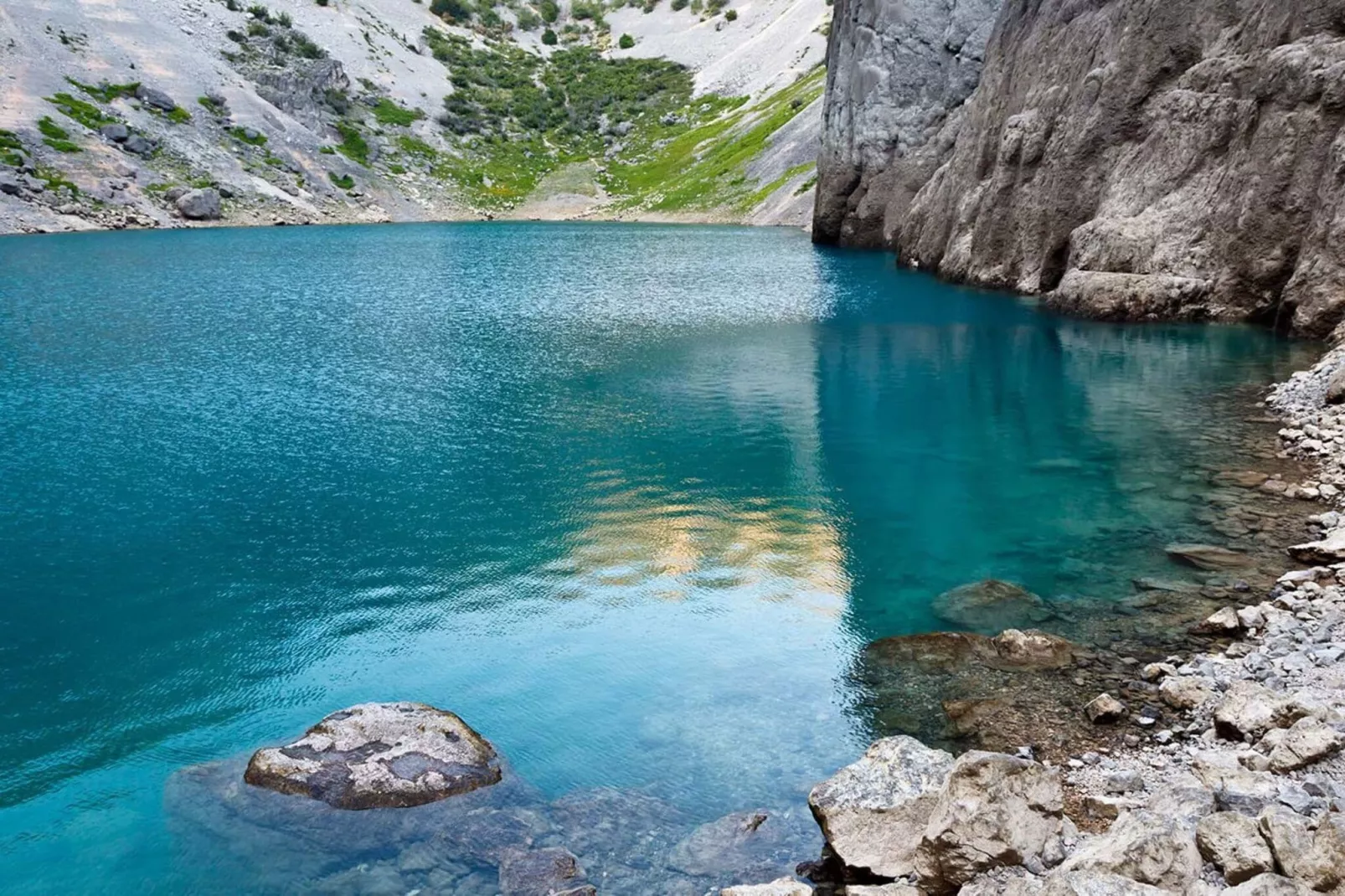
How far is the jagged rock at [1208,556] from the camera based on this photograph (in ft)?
61.1

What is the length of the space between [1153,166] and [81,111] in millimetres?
119207

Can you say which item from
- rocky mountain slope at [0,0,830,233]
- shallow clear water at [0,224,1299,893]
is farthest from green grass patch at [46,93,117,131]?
shallow clear water at [0,224,1299,893]

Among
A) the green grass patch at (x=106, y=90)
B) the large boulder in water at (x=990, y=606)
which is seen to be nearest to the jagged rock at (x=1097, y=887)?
the large boulder in water at (x=990, y=606)

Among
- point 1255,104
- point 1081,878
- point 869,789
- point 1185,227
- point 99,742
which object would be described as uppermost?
point 1255,104

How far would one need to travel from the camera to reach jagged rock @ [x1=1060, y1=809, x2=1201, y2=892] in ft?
28.3

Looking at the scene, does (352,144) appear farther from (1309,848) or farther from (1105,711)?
(1309,848)

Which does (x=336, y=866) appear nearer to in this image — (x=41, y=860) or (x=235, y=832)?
(x=235, y=832)

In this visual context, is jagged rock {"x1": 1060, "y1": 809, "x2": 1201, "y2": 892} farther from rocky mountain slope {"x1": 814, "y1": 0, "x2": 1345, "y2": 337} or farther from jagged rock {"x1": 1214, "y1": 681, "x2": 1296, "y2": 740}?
rocky mountain slope {"x1": 814, "y1": 0, "x2": 1345, "y2": 337}

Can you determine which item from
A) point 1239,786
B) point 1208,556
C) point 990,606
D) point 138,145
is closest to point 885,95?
point 1208,556

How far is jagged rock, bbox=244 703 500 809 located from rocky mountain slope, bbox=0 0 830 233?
10464 cm

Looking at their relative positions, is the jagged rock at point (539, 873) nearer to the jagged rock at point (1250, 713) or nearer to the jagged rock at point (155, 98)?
the jagged rock at point (1250, 713)

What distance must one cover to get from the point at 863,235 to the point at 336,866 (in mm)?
83791

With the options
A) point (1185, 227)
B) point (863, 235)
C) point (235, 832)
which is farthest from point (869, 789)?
point (863, 235)

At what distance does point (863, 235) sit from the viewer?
3494 inches
